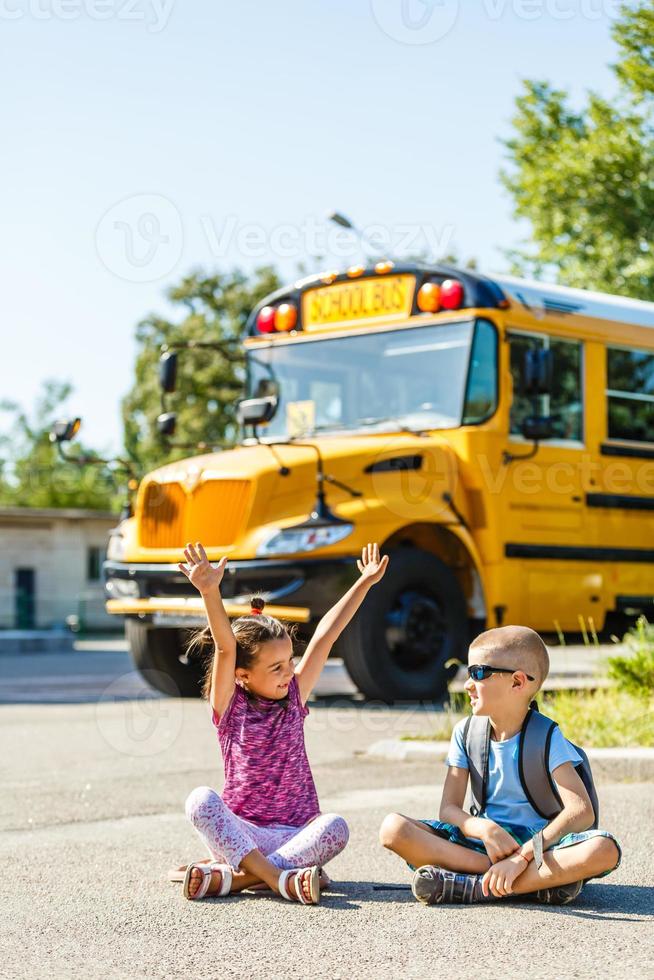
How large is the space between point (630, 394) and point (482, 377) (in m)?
1.72

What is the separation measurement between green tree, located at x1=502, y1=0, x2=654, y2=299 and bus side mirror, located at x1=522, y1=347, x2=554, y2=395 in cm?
790

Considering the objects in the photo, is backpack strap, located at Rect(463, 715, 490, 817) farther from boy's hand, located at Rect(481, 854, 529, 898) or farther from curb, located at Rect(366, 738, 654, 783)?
curb, located at Rect(366, 738, 654, 783)

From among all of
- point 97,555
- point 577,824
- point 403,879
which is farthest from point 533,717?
point 97,555

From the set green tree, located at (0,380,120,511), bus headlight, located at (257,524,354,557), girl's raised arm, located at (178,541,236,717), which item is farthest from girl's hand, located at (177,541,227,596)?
green tree, located at (0,380,120,511)

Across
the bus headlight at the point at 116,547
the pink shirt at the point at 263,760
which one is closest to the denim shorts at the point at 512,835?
the pink shirt at the point at 263,760

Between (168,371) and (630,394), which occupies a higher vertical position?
(168,371)

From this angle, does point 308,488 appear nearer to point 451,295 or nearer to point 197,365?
point 451,295

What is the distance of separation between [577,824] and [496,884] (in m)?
0.28

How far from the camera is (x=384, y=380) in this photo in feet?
36.9

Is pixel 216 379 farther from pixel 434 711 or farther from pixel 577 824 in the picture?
pixel 577 824

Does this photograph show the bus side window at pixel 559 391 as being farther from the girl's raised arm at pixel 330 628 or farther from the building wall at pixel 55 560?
the building wall at pixel 55 560

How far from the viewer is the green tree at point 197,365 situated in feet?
133

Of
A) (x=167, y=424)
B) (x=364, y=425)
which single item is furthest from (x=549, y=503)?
(x=167, y=424)

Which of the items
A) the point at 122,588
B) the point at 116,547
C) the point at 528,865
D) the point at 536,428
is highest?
the point at 536,428
